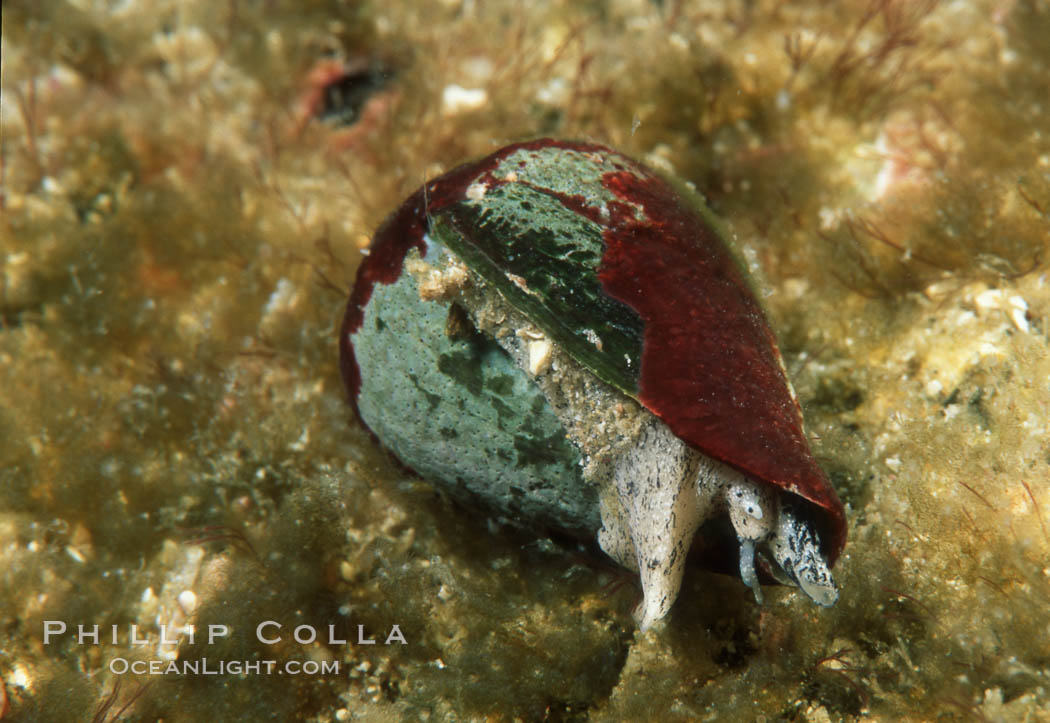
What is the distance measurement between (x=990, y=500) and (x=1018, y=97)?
77.3 inches

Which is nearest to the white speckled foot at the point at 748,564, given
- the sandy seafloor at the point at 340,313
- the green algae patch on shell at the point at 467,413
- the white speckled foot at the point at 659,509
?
the white speckled foot at the point at 659,509

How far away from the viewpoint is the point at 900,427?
2.42 m

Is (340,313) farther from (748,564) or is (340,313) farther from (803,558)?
(803,558)

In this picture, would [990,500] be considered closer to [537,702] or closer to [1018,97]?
[537,702]

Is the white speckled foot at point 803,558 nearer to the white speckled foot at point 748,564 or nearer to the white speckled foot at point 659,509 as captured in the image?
the white speckled foot at point 748,564

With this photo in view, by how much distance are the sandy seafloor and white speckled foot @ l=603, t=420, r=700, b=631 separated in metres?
0.23

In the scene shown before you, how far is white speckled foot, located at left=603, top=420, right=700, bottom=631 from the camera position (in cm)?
197

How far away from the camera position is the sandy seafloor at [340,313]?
2.13 meters

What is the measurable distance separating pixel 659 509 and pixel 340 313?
A: 5.73ft

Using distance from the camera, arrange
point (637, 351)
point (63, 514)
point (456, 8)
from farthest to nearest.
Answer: point (456, 8)
point (63, 514)
point (637, 351)

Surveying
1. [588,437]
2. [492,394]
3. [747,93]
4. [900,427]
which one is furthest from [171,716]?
[747,93]

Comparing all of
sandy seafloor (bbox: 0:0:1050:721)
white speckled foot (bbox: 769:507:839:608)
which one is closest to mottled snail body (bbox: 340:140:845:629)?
white speckled foot (bbox: 769:507:839:608)

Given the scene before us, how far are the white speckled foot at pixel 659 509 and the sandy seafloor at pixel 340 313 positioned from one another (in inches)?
8.9

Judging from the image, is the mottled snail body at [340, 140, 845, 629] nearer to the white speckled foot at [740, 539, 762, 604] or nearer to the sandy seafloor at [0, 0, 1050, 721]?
the white speckled foot at [740, 539, 762, 604]
